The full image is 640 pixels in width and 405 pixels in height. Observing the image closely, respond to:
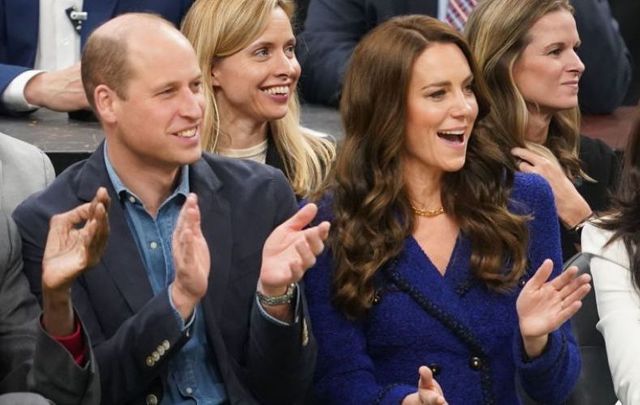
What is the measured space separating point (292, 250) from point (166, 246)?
1.48ft

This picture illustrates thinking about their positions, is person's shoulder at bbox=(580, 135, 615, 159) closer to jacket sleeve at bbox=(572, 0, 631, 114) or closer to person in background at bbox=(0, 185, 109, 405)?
jacket sleeve at bbox=(572, 0, 631, 114)

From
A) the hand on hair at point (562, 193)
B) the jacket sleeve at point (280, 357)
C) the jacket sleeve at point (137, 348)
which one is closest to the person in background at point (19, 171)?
the jacket sleeve at point (137, 348)

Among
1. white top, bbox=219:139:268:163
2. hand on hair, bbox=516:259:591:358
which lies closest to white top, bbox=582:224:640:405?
hand on hair, bbox=516:259:591:358

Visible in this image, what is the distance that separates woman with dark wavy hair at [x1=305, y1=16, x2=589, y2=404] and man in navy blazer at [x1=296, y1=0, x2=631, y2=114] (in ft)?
3.94

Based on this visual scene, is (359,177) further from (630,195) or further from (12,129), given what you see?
(12,129)

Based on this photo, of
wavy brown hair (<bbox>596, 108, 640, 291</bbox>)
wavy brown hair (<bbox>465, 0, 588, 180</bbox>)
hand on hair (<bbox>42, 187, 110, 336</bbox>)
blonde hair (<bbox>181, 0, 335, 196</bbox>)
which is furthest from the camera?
wavy brown hair (<bbox>465, 0, 588, 180</bbox>)

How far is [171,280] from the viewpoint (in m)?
3.94

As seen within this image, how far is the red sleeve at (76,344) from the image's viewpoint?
3635 millimetres

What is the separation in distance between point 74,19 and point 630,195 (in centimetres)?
195

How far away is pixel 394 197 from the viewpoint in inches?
163

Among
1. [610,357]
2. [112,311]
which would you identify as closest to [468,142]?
[610,357]

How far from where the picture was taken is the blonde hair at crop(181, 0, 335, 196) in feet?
15.6

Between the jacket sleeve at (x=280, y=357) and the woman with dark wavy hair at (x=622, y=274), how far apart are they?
0.71 metres

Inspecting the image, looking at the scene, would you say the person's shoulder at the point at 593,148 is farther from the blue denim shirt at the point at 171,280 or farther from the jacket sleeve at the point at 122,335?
the jacket sleeve at the point at 122,335
